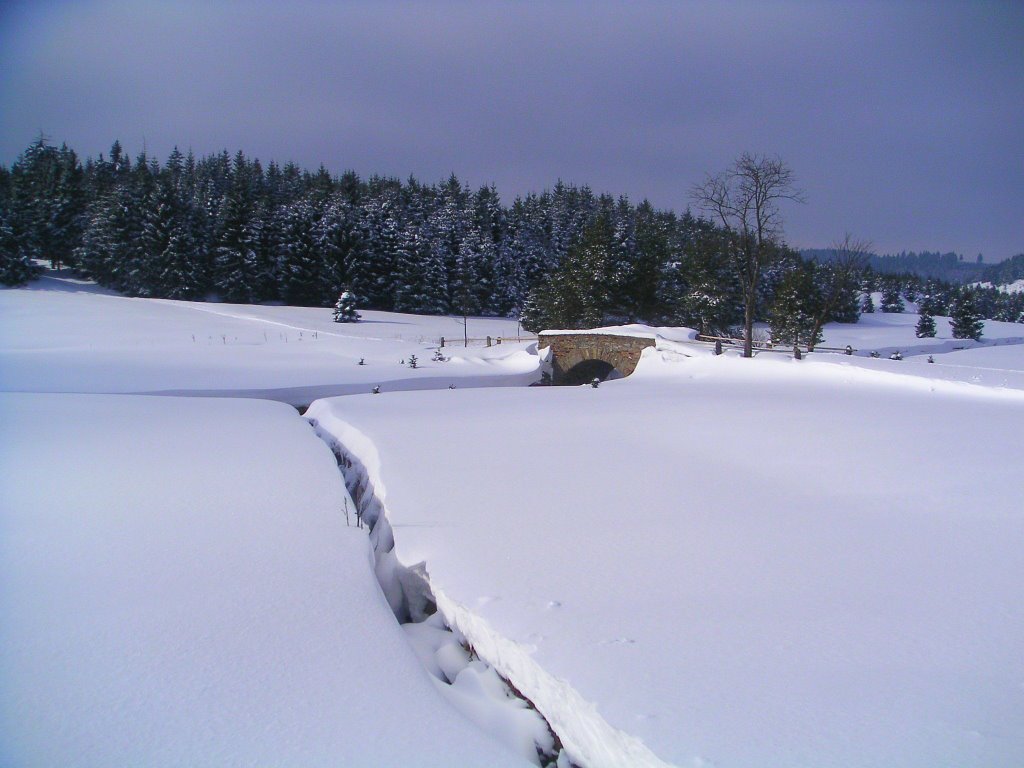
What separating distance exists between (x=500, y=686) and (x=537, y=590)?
75 cm

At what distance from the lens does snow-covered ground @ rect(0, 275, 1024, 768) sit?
3041 millimetres

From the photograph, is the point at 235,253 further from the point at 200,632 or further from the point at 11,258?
the point at 200,632

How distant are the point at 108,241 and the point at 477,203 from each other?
29618 mm

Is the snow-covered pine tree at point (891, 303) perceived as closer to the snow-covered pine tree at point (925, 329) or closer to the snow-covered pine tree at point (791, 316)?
the snow-covered pine tree at point (925, 329)

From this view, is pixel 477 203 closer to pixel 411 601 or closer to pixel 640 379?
pixel 640 379

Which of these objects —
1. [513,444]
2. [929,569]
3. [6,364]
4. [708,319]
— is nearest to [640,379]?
[513,444]

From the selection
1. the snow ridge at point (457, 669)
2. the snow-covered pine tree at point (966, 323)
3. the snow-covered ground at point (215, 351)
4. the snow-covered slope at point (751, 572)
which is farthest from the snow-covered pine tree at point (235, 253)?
the snow-covered pine tree at point (966, 323)

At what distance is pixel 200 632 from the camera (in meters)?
4.02

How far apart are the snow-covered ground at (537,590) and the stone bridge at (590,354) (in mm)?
11662

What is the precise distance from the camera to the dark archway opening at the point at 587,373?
24.1 metres

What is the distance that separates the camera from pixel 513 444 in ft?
29.5

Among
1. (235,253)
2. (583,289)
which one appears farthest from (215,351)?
(235,253)

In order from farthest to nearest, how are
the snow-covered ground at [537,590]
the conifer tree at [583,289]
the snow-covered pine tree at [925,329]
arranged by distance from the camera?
the snow-covered pine tree at [925,329] → the conifer tree at [583,289] → the snow-covered ground at [537,590]

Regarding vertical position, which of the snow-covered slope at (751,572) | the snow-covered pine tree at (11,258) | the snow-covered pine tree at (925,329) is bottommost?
the snow-covered slope at (751,572)
